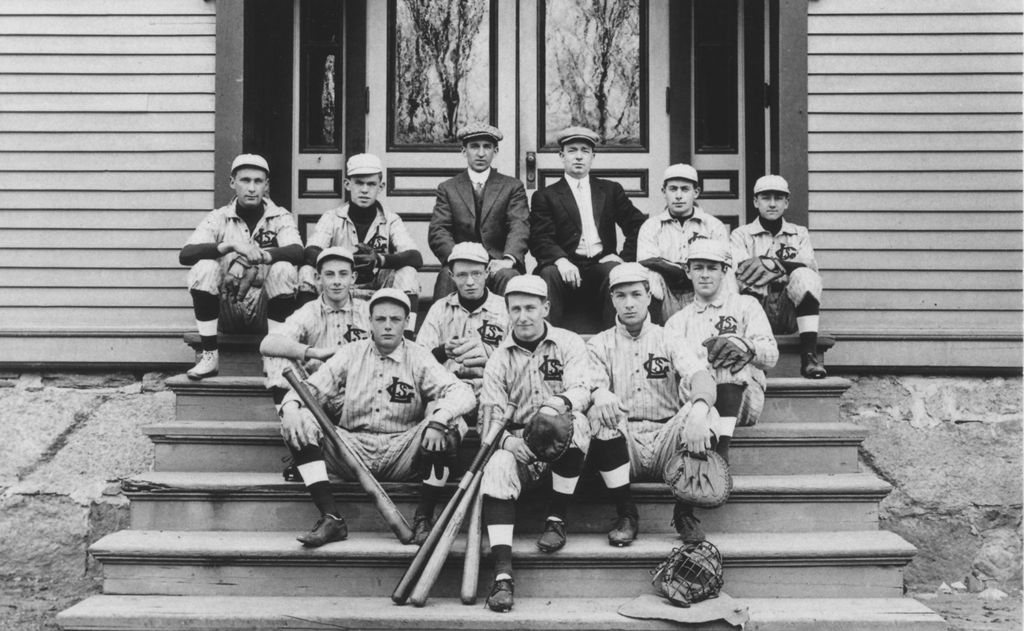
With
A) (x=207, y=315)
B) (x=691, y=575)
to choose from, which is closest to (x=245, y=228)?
(x=207, y=315)

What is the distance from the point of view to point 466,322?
567 centimetres

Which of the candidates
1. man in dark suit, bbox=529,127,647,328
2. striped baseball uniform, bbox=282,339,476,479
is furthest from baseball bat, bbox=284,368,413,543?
man in dark suit, bbox=529,127,647,328

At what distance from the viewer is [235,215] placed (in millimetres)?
6254

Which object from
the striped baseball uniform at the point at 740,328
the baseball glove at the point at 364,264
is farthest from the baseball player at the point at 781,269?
the baseball glove at the point at 364,264

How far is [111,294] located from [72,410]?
2.72 feet

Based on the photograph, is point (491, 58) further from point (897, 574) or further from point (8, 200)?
point (897, 574)

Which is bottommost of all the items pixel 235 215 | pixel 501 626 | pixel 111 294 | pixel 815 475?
pixel 501 626

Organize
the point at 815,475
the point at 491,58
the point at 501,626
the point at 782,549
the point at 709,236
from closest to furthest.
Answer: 1. the point at 501,626
2. the point at 782,549
3. the point at 815,475
4. the point at 709,236
5. the point at 491,58

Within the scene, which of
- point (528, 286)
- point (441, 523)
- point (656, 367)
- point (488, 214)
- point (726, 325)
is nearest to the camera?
point (441, 523)

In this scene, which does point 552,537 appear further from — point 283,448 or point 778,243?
point 778,243

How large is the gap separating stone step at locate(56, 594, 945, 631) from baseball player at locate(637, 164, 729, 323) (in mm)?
2087

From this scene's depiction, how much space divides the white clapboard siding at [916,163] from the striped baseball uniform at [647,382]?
1.92m

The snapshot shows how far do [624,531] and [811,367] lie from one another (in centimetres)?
190

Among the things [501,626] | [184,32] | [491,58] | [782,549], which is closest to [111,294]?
[184,32]
